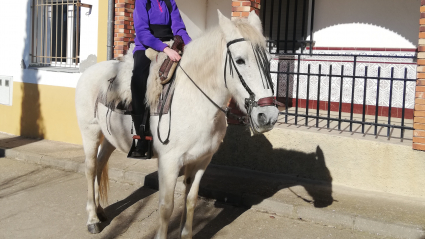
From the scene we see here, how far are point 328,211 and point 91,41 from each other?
19.6ft

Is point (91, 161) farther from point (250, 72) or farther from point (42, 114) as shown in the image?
point (42, 114)

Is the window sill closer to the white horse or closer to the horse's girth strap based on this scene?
the white horse

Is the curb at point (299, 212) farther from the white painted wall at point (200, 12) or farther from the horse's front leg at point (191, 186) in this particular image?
the white painted wall at point (200, 12)

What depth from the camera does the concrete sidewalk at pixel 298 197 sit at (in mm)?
4621

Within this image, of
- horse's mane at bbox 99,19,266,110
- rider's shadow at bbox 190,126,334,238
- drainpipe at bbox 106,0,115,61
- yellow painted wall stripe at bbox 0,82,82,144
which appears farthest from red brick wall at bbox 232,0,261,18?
yellow painted wall stripe at bbox 0,82,82,144

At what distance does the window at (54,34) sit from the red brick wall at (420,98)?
6.70 metres

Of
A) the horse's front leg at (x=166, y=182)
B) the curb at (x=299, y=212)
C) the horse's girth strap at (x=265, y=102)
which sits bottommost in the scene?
the curb at (x=299, y=212)

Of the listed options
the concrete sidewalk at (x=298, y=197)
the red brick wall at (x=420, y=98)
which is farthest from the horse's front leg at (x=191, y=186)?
the red brick wall at (x=420, y=98)

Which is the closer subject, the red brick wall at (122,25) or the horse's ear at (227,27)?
the horse's ear at (227,27)

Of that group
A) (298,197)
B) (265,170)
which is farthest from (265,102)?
(265,170)

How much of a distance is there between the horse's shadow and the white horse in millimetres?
756

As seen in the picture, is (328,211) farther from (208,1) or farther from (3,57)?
(3,57)

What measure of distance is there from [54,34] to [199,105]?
7410 mm

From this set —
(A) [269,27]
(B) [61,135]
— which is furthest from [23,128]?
(A) [269,27]
